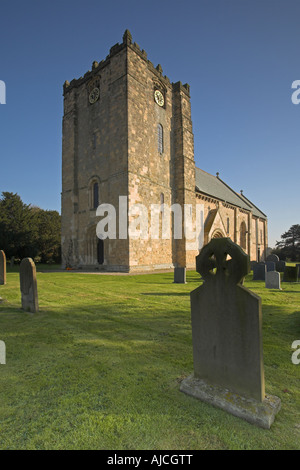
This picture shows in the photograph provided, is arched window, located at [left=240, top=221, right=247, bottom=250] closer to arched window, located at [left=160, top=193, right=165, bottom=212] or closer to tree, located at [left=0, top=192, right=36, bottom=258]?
arched window, located at [left=160, top=193, right=165, bottom=212]

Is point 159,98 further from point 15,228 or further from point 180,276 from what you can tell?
point 15,228

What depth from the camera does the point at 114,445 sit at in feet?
5.93

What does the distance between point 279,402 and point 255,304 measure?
97 centimetres

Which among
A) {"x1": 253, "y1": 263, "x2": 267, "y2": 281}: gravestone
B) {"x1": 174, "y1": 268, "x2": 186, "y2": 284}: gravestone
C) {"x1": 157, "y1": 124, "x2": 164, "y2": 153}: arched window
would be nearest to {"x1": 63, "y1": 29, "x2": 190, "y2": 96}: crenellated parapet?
{"x1": 157, "y1": 124, "x2": 164, "y2": 153}: arched window

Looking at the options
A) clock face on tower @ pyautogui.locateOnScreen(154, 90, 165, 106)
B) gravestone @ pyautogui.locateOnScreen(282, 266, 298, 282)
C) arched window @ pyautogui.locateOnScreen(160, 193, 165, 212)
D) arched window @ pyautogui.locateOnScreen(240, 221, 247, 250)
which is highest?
clock face on tower @ pyautogui.locateOnScreen(154, 90, 165, 106)

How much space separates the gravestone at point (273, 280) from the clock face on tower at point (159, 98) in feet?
64.9

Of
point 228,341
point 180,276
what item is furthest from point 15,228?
point 228,341

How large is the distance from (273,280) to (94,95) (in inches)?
894

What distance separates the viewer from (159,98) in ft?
74.8

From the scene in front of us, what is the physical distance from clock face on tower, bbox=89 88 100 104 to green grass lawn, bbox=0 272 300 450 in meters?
22.8

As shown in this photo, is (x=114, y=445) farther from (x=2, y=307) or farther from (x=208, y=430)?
(x=2, y=307)

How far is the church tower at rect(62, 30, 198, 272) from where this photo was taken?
1864 cm

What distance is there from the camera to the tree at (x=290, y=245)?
1926 inches

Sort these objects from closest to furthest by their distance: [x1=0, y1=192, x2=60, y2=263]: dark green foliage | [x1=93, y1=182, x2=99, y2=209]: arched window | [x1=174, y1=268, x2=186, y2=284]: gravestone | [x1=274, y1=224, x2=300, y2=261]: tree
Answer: [x1=174, y1=268, x2=186, y2=284]: gravestone
[x1=93, y1=182, x2=99, y2=209]: arched window
[x1=0, y1=192, x2=60, y2=263]: dark green foliage
[x1=274, y1=224, x2=300, y2=261]: tree
